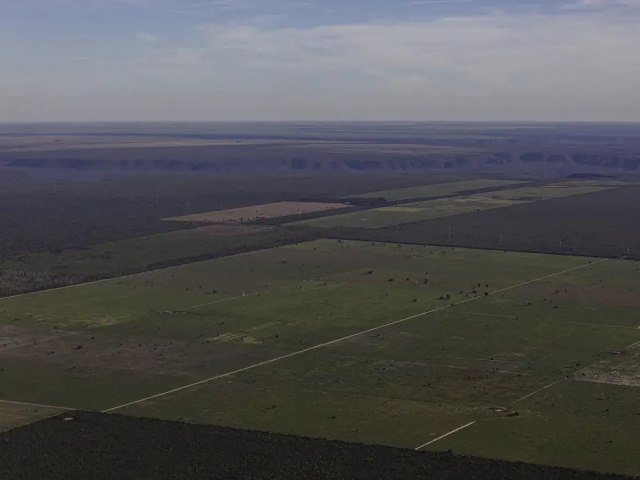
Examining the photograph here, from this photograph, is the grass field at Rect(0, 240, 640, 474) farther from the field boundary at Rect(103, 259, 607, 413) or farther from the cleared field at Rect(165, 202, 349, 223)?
the cleared field at Rect(165, 202, 349, 223)

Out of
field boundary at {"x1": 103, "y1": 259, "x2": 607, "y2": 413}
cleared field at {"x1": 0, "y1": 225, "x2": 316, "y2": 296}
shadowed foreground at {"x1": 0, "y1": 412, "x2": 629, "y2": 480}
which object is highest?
shadowed foreground at {"x1": 0, "y1": 412, "x2": 629, "y2": 480}

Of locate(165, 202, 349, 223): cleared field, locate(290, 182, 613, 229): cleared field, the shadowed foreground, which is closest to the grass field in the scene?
the shadowed foreground

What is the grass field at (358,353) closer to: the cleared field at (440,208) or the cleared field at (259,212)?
the cleared field at (440,208)

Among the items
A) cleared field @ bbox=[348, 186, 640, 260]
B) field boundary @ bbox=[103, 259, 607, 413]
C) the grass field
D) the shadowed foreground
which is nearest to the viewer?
the shadowed foreground

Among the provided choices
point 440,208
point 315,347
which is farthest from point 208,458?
point 440,208

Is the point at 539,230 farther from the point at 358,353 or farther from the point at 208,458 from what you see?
the point at 208,458

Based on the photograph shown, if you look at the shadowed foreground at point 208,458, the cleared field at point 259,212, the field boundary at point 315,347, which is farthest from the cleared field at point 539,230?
the shadowed foreground at point 208,458
